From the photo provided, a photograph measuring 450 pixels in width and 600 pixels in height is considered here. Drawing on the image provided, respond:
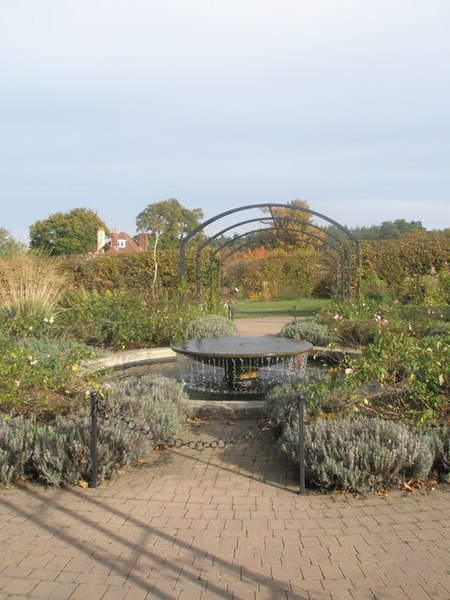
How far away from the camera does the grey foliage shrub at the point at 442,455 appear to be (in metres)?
4.11

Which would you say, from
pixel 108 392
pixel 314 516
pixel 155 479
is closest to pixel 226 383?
pixel 108 392

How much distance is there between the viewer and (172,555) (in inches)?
120

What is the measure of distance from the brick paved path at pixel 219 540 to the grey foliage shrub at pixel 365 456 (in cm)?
14

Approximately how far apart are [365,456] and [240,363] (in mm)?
3638

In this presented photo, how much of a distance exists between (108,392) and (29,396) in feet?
2.39

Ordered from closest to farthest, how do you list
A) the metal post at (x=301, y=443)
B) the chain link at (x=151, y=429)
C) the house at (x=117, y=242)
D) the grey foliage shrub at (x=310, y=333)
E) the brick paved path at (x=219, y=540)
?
the brick paved path at (x=219, y=540) < the metal post at (x=301, y=443) < the chain link at (x=151, y=429) < the grey foliage shrub at (x=310, y=333) < the house at (x=117, y=242)

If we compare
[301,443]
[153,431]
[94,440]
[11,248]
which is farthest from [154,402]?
[11,248]

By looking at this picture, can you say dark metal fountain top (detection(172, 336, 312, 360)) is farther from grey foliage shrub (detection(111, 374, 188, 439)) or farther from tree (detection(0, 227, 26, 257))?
tree (detection(0, 227, 26, 257))

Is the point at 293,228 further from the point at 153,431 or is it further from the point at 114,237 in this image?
the point at 114,237

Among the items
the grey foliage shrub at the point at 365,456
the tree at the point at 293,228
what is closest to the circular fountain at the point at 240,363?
the grey foliage shrub at the point at 365,456

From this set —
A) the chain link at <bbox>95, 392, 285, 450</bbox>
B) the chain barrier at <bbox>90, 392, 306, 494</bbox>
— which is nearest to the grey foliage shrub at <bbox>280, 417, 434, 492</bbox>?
the chain barrier at <bbox>90, 392, 306, 494</bbox>

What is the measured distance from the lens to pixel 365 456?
390 cm

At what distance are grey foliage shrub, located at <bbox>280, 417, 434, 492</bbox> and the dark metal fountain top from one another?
8.63ft

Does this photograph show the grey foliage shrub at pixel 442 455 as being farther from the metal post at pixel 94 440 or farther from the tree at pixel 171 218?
the tree at pixel 171 218
